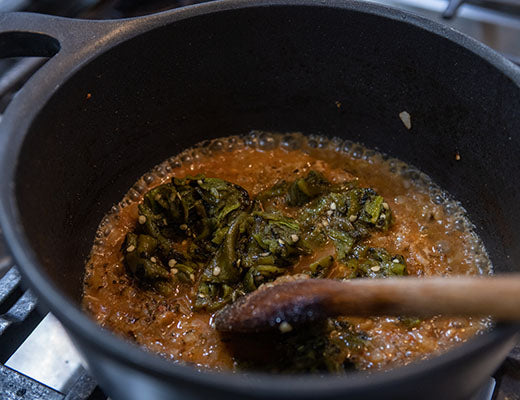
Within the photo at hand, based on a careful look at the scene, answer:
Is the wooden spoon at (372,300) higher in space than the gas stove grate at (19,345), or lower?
higher

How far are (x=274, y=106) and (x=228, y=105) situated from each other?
0.18 m

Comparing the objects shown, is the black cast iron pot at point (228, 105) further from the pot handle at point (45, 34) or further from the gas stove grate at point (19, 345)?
the gas stove grate at point (19, 345)

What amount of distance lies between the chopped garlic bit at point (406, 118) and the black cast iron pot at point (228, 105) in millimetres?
18

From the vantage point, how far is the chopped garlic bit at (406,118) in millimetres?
1848

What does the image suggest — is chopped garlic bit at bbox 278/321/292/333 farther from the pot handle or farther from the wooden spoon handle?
the pot handle

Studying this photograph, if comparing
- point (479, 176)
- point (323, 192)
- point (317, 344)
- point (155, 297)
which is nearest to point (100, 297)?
point (155, 297)

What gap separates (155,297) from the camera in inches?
62.9

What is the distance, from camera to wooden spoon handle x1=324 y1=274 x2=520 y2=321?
39.1 inches

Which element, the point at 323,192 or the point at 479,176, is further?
the point at 323,192

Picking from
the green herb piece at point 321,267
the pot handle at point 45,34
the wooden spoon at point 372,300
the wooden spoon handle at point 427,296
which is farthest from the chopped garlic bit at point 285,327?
the pot handle at point 45,34

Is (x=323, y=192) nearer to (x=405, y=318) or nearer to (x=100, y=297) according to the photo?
(x=405, y=318)

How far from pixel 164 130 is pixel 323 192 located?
609 mm

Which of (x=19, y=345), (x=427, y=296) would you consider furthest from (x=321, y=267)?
(x=19, y=345)

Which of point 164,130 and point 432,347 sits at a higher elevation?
point 164,130
